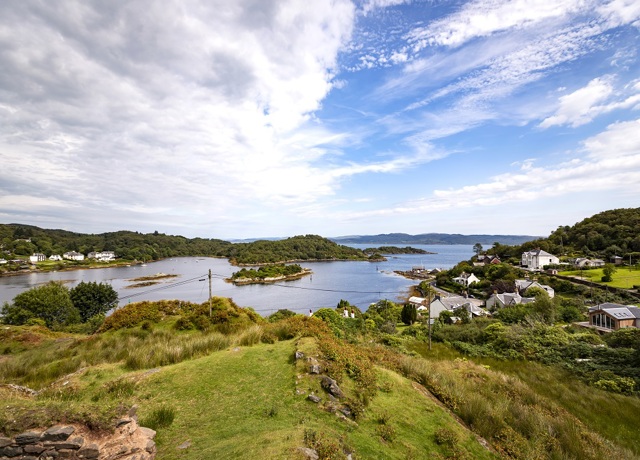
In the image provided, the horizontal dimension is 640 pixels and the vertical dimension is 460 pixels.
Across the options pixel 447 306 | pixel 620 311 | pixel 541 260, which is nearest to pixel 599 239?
pixel 541 260

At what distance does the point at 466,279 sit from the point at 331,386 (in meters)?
64.2

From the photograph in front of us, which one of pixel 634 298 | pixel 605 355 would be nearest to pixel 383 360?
pixel 605 355

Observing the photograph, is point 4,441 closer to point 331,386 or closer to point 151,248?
point 331,386

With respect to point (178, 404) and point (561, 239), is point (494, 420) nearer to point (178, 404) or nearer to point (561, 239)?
point (178, 404)

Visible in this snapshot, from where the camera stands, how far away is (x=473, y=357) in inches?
742

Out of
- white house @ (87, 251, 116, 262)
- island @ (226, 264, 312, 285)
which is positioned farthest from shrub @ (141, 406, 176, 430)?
white house @ (87, 251, 116, 262)

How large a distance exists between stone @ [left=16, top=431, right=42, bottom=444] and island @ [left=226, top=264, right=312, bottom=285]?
8149cm

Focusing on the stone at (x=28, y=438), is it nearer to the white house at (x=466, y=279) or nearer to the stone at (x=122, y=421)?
the stone at (x=122, y=421)

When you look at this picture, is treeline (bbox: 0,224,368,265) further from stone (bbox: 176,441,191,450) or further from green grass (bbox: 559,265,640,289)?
stone (bbox: 176,441,191,450)

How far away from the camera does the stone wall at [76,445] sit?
4.34 meters

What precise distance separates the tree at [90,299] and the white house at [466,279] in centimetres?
6221

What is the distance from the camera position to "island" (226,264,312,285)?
86.6 meters

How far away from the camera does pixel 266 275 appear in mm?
91312

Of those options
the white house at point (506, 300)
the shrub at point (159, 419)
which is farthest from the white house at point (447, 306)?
the shrub at point (159, 419)
